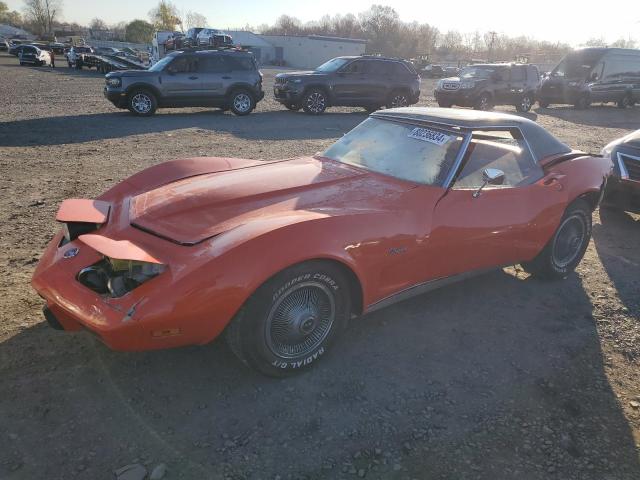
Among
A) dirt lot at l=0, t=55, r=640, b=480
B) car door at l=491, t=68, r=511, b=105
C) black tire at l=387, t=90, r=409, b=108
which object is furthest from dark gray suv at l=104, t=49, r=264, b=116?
dirt lot at l=0, t=55, r=640, b=480

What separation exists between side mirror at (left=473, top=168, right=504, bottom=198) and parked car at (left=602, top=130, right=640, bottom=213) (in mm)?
3072

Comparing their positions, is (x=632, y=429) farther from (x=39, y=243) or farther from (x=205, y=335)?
(x=39, y=243)

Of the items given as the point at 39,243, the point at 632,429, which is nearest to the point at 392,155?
the point at 632,429

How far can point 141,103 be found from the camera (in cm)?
1320

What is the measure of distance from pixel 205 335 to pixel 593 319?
3.08m

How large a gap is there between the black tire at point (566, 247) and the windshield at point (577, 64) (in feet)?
59.9

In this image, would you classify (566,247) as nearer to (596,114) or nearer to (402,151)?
(402,151)

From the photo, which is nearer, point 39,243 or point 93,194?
point 39,243

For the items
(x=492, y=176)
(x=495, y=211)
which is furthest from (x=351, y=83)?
(x=492, y=176)

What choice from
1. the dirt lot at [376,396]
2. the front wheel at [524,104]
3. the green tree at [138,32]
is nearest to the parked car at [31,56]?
the front wheel at [524,104]

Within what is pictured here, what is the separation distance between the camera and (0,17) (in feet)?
350

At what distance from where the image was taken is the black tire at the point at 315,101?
48.3 ft

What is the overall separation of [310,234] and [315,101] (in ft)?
42.6

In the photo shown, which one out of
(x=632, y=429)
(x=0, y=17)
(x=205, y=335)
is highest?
(x=0, y=17)
